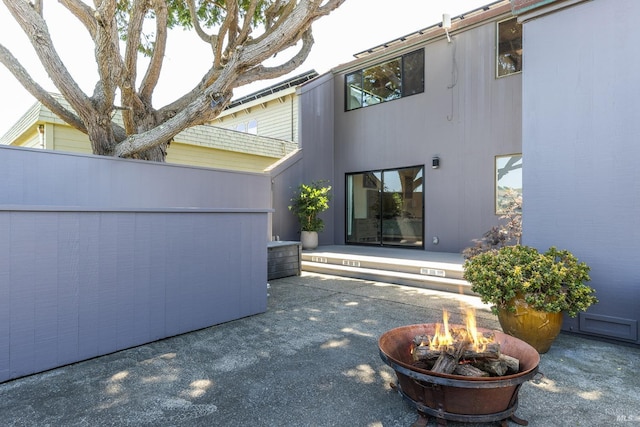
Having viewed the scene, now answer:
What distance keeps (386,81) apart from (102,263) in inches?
329

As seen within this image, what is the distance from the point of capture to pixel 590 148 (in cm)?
369

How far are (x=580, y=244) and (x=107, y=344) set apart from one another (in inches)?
184

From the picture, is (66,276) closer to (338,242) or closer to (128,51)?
(128,51)

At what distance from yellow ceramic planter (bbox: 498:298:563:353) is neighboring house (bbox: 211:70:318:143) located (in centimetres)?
985

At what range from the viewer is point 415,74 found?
29.7 feet

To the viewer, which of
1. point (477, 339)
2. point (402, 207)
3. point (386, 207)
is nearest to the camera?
point (477, 339)

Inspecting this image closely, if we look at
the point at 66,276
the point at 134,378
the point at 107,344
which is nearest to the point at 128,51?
the point at 66,276

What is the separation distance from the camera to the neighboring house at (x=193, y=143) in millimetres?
7605

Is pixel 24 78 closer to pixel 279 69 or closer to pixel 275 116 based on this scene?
pixel 279 69

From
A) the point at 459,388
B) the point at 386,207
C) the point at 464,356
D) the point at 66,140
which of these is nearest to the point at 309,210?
the point at 386,207

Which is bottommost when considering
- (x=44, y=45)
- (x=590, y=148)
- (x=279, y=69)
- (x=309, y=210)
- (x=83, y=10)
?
(x=309, y=210)

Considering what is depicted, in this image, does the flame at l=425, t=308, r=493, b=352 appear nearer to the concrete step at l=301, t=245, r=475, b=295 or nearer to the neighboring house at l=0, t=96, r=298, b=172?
the concrete step at l=301, t=245, r=475, b=295

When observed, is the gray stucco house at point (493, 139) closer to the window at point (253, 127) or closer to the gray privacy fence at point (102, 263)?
the gray privacy fence at point (102, 263)

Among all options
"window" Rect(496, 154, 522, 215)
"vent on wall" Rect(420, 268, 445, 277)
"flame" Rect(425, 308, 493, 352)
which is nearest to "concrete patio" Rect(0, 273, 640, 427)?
"flame" Rect(425, 308, 493, 352)
